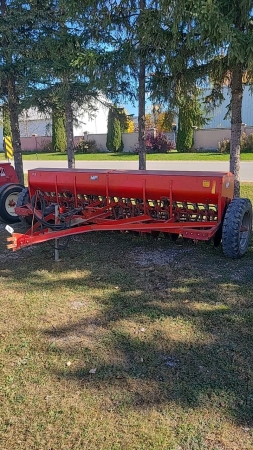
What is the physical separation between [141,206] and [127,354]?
121 inches

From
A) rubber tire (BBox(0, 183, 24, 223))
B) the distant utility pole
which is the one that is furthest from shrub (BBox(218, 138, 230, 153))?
rubber tire (BBox(0, 183, 24, 223))

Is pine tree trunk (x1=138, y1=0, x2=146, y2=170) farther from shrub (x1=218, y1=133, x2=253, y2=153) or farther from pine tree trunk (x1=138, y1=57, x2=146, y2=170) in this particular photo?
shrub (x1=218, y1=133, x2=253, y2=153)

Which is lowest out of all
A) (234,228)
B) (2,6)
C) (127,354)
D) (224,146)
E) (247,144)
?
(127,354)

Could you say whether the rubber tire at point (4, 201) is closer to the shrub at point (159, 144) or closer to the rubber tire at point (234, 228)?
the rubber tire at point (234, 228)

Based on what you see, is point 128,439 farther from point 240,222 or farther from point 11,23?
point 11,23

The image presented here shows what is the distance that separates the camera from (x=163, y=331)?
3590mm

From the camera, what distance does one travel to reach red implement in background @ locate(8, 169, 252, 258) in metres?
5.25

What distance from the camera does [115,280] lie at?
478 cm

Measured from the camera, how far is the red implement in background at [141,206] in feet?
17.2

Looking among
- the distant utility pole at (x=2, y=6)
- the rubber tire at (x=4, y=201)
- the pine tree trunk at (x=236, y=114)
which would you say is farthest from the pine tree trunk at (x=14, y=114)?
the pine tree trunk at (x=236, y=114)

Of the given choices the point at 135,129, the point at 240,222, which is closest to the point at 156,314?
the point at 240,222

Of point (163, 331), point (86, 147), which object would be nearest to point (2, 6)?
point (163, 331)

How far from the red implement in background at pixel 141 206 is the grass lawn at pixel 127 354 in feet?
1.43

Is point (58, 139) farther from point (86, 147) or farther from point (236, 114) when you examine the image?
point (236, 114)
